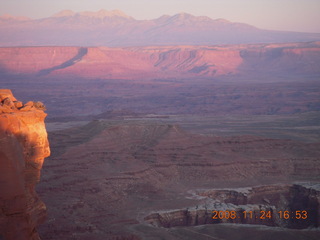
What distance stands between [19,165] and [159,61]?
153m

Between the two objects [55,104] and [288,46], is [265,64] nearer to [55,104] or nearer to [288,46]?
[288,46]

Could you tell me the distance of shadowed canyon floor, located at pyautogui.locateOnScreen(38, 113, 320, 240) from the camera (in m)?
24.2

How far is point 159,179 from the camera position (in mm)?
33156

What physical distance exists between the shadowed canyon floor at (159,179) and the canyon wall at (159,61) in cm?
9740

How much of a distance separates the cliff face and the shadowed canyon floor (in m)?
9.28

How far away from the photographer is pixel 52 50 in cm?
14500

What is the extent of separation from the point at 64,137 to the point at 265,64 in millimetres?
127587

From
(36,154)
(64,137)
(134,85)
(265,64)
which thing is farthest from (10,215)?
(265,64)
